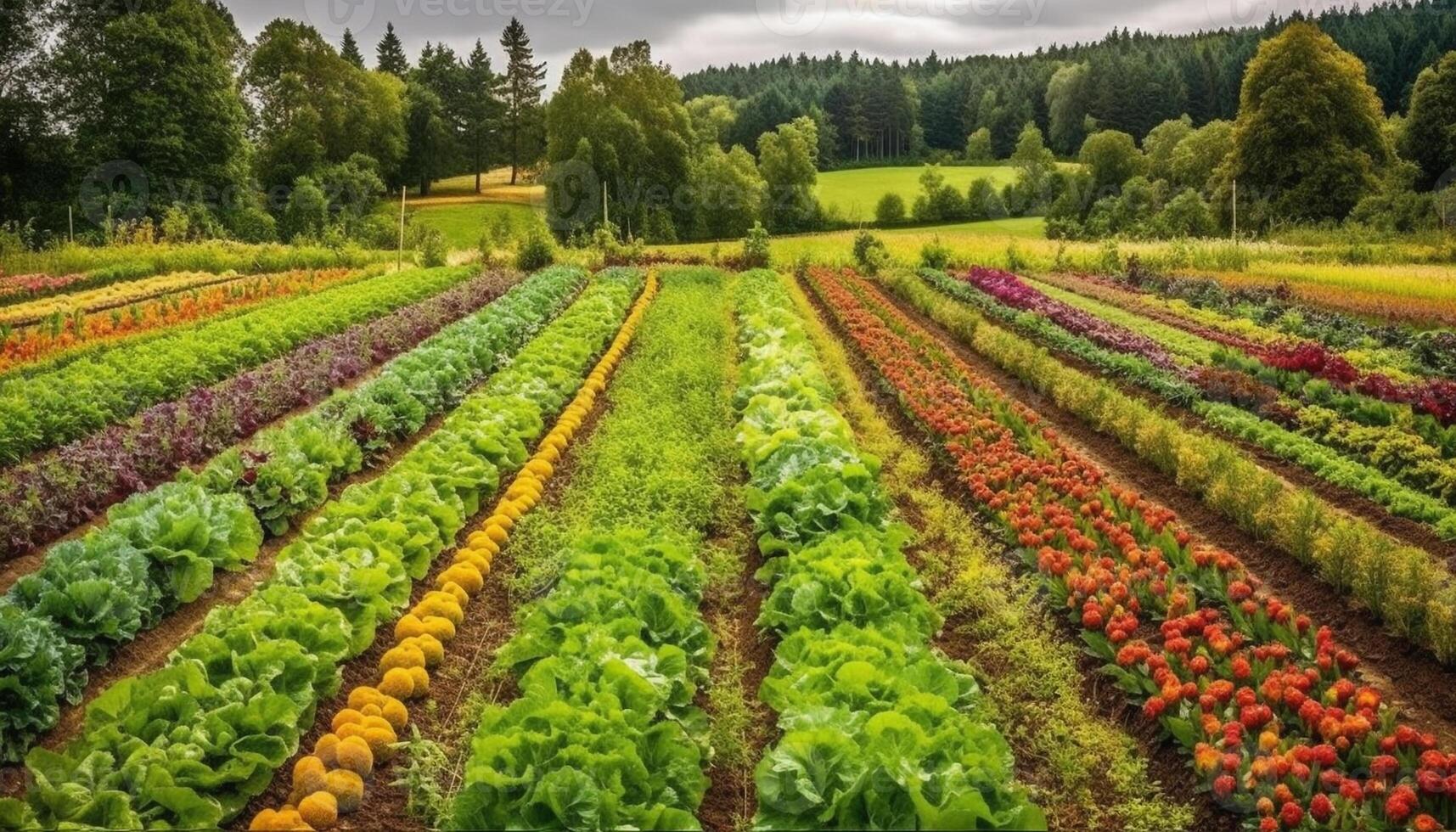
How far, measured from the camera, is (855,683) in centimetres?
546

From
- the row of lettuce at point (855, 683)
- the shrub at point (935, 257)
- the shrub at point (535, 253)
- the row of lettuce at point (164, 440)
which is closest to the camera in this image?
the row of lettuce at point (855, 683)

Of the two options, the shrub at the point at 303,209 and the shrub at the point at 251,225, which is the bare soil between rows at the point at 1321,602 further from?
Result: the shrub at the point at 303,209

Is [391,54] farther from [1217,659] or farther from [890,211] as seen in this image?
[1217,659]

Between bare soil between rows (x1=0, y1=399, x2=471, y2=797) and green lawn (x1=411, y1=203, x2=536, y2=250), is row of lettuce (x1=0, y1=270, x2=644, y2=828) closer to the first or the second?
bare soil between rows (x1=0, y1=399, x2=471, y2=797)

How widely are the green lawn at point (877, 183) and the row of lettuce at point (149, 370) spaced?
44186mm

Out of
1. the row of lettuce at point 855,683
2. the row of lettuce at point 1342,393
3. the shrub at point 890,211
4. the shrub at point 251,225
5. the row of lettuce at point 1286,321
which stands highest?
the shrub at point 890,211

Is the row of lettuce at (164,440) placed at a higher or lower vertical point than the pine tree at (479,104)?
lower

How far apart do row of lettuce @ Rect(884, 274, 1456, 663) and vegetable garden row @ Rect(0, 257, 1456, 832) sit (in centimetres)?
4

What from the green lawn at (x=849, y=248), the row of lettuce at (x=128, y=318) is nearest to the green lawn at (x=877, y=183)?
the green lawn at (x=849, y=248)

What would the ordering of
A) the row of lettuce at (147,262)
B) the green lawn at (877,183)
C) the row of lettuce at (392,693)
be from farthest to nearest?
1. the green lawn at (877,183)
2. the row of lettuce at (147,262)
3. the row of lettuce at (392,693)

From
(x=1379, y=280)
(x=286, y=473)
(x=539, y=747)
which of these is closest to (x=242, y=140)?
(x=286, y=473)

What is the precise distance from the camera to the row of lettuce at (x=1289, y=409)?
406 inches

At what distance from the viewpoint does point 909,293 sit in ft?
85.9

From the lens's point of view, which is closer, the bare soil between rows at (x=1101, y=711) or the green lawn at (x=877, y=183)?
the bare soil between rows at (x=1101, y=711)
